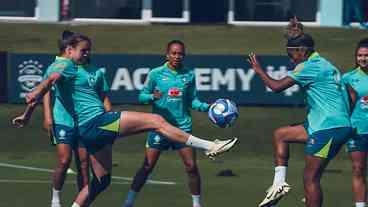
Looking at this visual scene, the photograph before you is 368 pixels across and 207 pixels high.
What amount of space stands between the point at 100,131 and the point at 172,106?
6.60 feet

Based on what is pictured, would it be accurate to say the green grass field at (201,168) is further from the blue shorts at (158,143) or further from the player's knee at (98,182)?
the player's knee at (98,182)

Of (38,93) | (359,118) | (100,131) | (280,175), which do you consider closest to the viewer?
(38,93)

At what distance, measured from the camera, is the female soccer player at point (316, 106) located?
13.2 m

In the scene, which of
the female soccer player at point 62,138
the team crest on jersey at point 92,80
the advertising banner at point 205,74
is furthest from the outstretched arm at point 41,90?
the advertising banner at point 205,74

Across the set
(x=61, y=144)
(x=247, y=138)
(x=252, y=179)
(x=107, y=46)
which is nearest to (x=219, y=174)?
(x=252, y=179)

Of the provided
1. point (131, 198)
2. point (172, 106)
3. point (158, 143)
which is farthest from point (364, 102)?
point (131, 198)

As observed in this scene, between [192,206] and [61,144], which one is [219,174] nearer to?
[192,206]

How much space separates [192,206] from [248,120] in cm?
701

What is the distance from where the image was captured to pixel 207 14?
32.1 meters

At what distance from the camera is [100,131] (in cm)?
1316

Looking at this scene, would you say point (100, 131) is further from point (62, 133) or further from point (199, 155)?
point (199, 155)

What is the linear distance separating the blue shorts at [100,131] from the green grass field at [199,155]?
2404 millimetres

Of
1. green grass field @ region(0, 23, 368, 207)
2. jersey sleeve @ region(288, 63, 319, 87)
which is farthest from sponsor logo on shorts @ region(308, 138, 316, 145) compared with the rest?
green grass field @ region(0, 23, 368, 207)

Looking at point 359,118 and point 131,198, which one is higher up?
point 359,118
